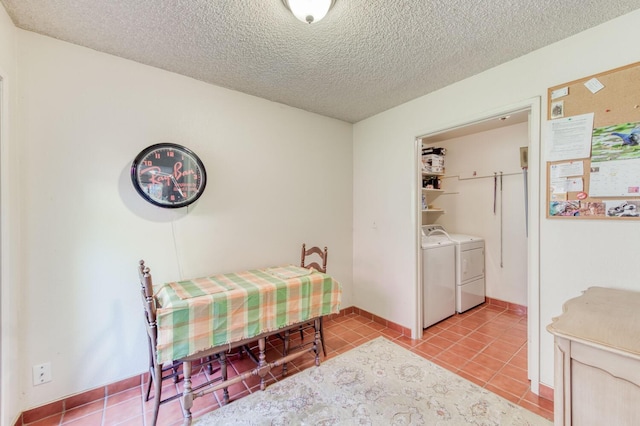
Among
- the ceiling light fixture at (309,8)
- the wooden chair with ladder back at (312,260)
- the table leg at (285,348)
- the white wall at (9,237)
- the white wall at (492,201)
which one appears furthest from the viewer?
the white wall at (492,201)

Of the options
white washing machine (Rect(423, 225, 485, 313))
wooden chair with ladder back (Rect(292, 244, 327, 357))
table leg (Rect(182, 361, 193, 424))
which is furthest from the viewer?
white washing machine (Rect(423, 225, 485, 313))

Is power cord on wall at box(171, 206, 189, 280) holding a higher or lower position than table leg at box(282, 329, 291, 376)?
higher

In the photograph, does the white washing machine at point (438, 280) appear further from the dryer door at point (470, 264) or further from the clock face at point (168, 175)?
the clock face at point (168, 175)

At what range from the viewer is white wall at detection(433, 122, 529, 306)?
3.38m

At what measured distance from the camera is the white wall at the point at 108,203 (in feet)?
5.48

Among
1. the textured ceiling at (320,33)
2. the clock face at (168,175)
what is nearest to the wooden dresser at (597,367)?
the textured ceiling at (320,33)

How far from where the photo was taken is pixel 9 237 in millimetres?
1495

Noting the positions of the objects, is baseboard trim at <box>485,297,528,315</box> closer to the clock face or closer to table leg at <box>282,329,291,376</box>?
table leg at <box>282,329,291,376</box>

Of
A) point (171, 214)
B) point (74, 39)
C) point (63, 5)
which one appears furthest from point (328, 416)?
point (74, 39)

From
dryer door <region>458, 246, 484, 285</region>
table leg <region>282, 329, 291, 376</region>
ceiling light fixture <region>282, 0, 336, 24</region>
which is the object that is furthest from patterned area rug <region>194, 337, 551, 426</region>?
ceiling light fixture <region>282, 0, 336, 24</region>

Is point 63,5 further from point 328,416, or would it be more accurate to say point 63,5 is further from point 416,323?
point 416,323

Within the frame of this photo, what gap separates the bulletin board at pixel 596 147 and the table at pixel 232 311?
1759 mm

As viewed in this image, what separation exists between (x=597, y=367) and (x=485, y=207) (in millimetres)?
3071

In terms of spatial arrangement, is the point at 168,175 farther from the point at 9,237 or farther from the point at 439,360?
the point at 439,360
